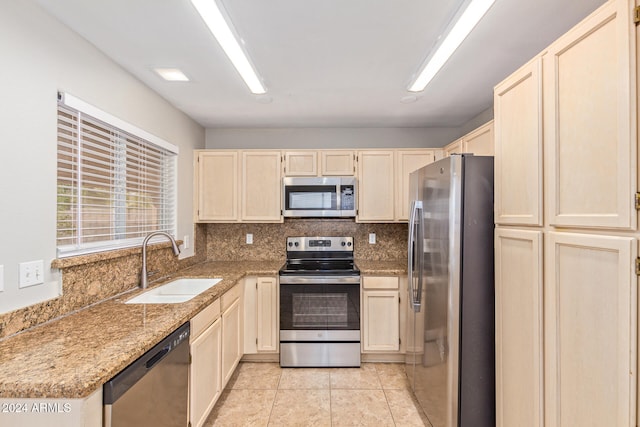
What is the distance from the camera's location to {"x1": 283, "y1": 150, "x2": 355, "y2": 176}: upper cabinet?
3.43 m


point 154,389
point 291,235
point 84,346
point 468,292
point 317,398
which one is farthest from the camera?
point 291,235

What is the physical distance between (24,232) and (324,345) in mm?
2384

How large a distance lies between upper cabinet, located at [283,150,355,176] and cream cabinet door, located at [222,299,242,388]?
1.44m

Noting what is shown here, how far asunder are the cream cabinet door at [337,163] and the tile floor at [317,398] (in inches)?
75.2

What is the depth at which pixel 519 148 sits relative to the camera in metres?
1.51

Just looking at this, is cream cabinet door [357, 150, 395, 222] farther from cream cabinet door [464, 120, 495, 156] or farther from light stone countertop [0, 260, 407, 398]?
light stone countertop [0, 260, 407, 398]

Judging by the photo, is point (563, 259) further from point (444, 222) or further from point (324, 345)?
point (324, 345)

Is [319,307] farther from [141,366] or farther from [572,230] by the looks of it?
[572,230]

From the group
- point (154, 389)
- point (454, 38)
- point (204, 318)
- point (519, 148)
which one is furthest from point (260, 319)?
point (454, 38)

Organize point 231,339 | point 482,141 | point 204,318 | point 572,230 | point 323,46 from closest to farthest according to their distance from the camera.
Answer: point 572,230, point 323,46, point 204,318, point 482,141, point 231,339

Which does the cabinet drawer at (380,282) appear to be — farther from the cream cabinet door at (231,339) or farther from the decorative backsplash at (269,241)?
the cream cabinet door at (231,339)

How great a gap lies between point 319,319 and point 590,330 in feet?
7.34

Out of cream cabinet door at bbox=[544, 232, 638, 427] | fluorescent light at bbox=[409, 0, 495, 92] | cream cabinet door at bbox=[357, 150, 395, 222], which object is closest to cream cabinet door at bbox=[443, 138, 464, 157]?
cream cabinet door at bbox=[357, 150, 395, 222]

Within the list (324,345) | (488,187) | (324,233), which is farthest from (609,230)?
(324,233)
